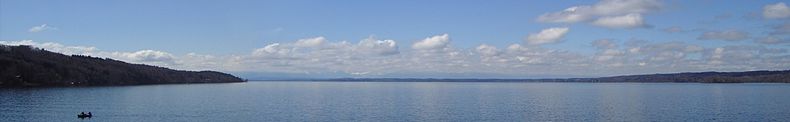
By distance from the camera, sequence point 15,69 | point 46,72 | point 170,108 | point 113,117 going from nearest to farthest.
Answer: point 113,117
point 170,108
point 15,69
point 46,72

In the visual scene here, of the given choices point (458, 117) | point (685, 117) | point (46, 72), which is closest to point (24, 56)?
point (46, 72)

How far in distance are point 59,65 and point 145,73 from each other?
47693 millimetres

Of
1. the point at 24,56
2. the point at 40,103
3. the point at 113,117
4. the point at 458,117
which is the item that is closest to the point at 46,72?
the point at 24,56

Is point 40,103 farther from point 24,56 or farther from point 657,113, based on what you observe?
point 24,56

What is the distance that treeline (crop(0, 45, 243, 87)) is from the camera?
127m

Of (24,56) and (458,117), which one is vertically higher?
(24,56)

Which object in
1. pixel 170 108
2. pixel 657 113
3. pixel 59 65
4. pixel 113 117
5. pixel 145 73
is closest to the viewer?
pixel 113 117

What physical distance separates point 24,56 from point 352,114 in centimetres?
10673

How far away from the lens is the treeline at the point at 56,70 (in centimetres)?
12706

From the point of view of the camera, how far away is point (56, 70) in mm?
144250

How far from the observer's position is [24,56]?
138750 millimetres

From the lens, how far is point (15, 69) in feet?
417

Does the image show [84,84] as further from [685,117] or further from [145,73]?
[685,117]

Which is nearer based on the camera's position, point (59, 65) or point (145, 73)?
point (59, 65)
